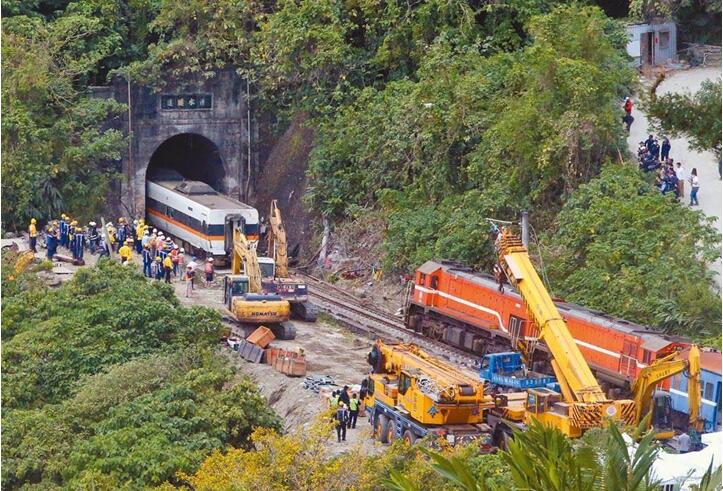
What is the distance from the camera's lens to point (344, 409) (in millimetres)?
31781

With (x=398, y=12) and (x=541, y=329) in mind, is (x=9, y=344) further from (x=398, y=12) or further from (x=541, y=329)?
(x=398, y=12)

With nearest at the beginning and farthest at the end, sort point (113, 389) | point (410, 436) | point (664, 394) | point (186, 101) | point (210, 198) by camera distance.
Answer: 1. point (410, 436)
2. point (664, 394)
3. point (113, 389)
4. point (210, 198)
5. point (186, 101)

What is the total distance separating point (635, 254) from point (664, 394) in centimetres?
817

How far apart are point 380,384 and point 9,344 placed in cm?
974

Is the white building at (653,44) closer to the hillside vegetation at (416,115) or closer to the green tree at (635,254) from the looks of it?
the hillside vegetation at (416,115)

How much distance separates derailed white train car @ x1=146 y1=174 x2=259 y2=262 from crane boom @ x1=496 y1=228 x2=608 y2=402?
1617 centimetres

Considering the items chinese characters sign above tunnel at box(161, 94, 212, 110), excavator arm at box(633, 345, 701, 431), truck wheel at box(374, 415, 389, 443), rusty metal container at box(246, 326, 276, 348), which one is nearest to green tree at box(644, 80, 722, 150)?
excavator arm at box(633, 345, 701, 431)

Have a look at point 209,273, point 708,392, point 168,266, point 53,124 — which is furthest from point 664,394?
point 53,124

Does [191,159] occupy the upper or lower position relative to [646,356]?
upper

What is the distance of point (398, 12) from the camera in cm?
5197

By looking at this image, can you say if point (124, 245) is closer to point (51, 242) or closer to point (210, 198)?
point (51, 242)

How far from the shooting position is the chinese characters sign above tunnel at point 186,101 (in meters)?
56.0

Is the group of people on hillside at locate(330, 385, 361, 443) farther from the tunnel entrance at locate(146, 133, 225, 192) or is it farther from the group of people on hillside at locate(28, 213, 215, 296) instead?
the tunnel entrance at locate(146, 133, 225, 192)

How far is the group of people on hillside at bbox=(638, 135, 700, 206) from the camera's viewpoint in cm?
4222
